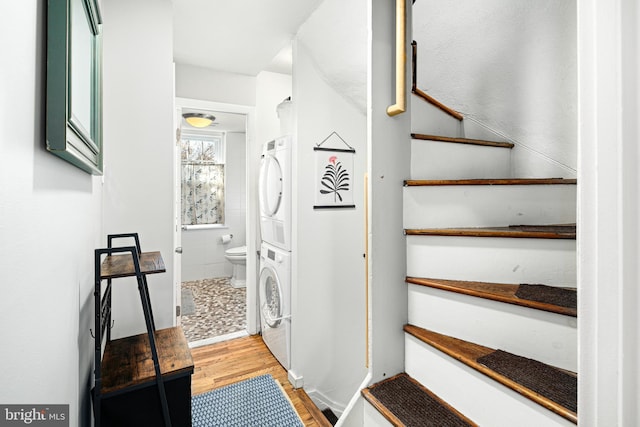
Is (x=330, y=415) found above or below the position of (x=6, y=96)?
below

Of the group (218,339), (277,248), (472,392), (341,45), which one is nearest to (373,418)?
(472,392)

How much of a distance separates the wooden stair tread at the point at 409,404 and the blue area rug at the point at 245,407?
1.04 m

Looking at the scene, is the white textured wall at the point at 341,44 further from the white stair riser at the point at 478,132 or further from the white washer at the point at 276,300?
the white washer at the point at 276,300

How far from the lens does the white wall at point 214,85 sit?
3146 millimetres

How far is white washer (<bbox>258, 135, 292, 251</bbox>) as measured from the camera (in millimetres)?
2609

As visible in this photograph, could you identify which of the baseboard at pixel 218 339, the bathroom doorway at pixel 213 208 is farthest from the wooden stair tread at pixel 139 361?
the bathroom doorway at pixel 213 208

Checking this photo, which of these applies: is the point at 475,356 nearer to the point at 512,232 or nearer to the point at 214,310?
the point at 512,232

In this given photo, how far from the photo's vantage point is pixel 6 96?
1.72ft

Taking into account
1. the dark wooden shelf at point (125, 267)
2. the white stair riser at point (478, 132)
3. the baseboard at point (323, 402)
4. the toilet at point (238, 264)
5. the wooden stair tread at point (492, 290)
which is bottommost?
the baseboard at point (323, 402)

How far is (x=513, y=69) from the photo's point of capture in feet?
6.42

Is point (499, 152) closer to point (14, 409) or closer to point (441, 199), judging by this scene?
point (441, 199)

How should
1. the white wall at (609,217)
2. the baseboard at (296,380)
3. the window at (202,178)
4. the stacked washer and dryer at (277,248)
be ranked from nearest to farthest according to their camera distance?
the white wall at (609,217) < the baseboard at (296,380) < the stacked washer and dryer at (277,248) < the window at (202,178)

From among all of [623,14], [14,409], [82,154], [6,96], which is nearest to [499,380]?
[623,14]

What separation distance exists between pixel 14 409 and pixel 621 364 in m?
1.14
